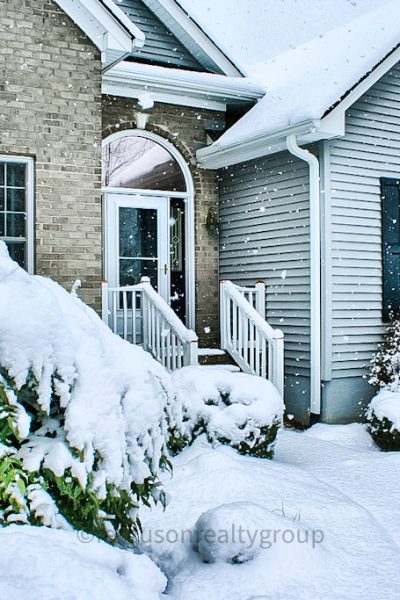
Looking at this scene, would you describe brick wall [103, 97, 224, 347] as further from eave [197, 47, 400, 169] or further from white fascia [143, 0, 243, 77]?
white fascia [143, 0, 243, 77]

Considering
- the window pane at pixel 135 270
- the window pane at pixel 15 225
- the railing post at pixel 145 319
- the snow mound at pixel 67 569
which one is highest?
the window pane at pixel 15 225

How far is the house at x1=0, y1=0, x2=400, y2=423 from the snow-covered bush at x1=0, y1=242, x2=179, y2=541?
4468 mm

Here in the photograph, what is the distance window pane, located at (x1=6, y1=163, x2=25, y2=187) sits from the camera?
7480mm

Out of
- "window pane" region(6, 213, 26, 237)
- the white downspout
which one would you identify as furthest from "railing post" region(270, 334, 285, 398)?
"window pane" region(6, 213, 26, 237)

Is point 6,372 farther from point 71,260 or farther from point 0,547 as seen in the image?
point 71,260

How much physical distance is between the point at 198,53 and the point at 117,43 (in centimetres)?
360

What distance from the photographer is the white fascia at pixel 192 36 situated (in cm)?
1052

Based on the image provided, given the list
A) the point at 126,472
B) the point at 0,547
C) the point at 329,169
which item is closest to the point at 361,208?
the point at 329,169

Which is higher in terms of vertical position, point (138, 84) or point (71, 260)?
point (138, 84)

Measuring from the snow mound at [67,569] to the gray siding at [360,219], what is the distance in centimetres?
664

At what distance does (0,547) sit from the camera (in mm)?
2318

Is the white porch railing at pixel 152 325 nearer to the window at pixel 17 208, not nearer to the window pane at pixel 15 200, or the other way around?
the window at pixel 17 208

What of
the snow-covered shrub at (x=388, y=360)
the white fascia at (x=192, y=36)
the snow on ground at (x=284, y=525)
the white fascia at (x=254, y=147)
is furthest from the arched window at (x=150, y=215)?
the snow on ground at (x=284, y=525)

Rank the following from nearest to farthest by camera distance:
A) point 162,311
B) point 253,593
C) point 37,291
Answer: point 37,291 < point 253,593 < point 162,311
